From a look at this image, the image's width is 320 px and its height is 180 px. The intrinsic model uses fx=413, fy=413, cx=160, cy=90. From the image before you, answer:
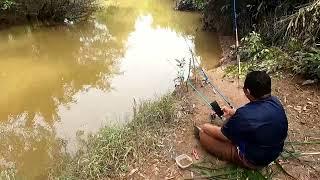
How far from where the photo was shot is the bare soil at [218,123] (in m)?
5.15

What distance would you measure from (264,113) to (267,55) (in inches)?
172

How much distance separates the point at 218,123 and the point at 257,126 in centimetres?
178

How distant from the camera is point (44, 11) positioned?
1655cm

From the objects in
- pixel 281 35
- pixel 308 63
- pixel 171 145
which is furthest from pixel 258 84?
pixel 281 35

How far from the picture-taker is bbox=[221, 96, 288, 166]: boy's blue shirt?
445cm

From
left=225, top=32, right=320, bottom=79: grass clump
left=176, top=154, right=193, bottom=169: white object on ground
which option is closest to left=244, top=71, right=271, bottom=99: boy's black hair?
left=176, top=154, right=193, bottom=169: white object on ground

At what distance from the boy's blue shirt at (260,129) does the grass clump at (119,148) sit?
4.65 feet

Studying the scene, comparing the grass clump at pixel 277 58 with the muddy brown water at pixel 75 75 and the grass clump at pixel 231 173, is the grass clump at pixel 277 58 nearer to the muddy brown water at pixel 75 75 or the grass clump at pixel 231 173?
the muddy brown water at pixel 75 75

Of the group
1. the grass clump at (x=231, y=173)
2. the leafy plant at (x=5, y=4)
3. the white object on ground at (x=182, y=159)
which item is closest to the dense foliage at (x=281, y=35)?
the grass clump at (x=231, y=173)

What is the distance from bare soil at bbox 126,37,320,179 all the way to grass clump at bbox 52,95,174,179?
0.52ft

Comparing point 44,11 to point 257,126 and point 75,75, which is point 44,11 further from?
point 257,126

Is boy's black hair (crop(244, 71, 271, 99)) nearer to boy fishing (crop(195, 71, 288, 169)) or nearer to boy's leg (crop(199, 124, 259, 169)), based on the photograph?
boy fishing (crop(195, 71, 288, 169))

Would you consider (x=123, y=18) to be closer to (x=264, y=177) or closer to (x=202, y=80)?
(x=202, y=80)

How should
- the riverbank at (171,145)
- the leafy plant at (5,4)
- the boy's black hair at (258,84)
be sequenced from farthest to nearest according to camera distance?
the leafy plant at (5,4)
the riverbank at (171,145)
the boy's black hair at (258,84)
